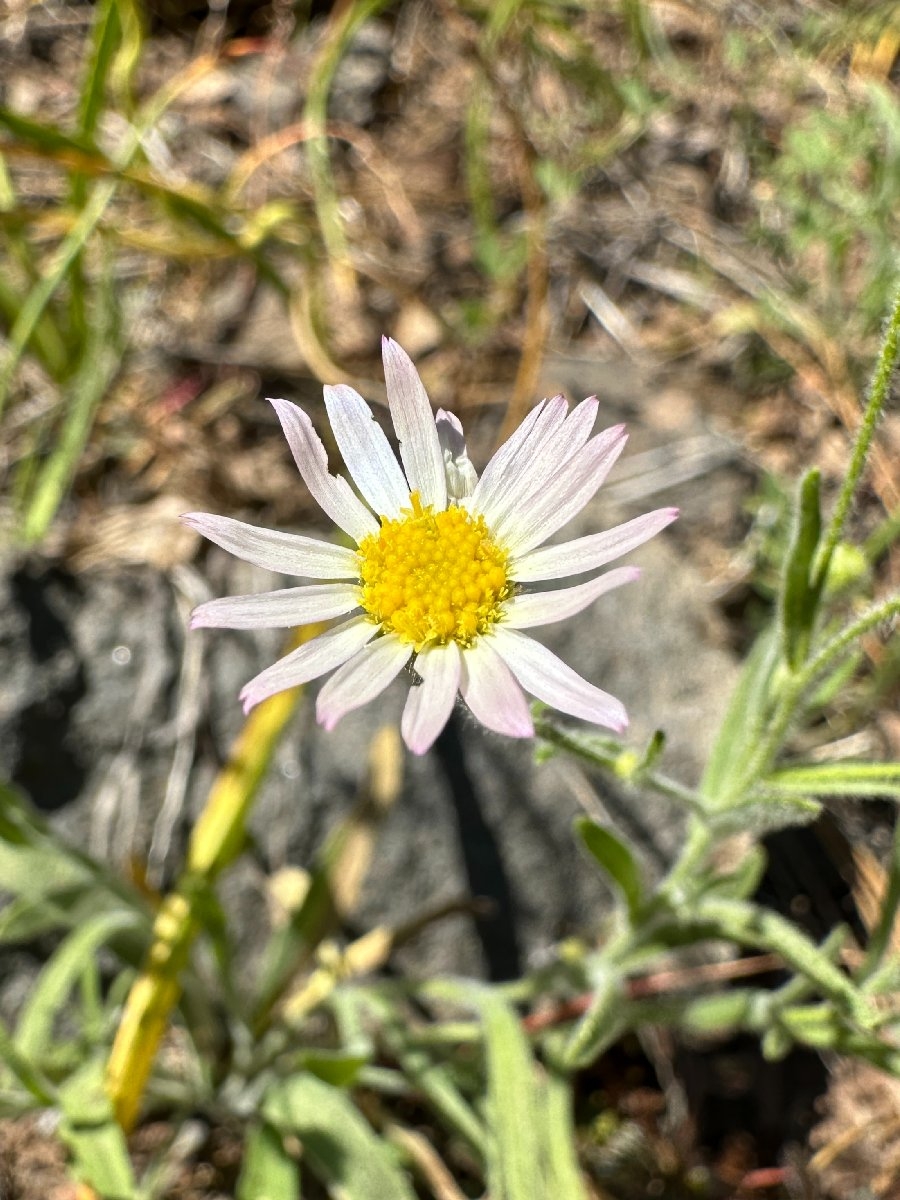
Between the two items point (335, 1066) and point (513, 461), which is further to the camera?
point (335, 1066)

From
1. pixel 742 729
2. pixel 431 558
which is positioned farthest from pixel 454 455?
→ pixel 742 729

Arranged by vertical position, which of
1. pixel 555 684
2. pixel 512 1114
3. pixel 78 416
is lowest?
pixel 512 1114

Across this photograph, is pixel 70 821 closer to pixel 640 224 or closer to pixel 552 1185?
pixel 552 1185

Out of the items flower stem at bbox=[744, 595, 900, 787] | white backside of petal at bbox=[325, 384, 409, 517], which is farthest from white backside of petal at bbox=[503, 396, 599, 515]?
flower stem at bbox=[744, 595, 900, 787]

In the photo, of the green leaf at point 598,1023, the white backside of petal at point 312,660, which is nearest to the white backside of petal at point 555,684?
the white backside of petal at point 312,660

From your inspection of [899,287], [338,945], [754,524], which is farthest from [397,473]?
[754,524]

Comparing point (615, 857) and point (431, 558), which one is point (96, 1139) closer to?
point (615, 857)
